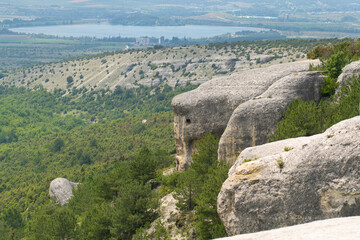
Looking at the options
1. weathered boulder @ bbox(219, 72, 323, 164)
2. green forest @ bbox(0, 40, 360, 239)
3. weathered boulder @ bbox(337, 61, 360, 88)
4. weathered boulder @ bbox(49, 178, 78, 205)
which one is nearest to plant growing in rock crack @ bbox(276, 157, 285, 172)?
green forest @ bbox(0, 40, 360, 239)

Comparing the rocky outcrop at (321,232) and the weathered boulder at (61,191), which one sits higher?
the rocky outcrop at (321,232)

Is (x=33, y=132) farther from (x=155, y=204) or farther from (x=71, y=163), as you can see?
(x=155, y=204)

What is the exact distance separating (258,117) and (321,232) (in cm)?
1796

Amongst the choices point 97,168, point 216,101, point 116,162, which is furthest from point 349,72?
point 97,168

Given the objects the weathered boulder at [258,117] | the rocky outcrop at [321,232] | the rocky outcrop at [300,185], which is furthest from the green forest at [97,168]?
the rocky outcrop at [321,232]

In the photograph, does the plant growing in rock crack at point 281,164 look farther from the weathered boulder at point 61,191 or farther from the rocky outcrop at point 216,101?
the weathered boulder at point 61,191

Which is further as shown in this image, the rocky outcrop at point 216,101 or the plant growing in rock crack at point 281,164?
the rocky outcrop at point 216,101

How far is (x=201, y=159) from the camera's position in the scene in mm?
36500

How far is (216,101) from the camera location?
38938 millimetres

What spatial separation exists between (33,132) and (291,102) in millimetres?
142645

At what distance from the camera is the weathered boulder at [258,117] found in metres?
30.9

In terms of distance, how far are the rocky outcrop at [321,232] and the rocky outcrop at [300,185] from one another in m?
3.52

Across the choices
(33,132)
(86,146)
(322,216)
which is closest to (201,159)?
(322,216)

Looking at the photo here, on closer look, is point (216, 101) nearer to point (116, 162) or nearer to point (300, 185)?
point (300, 185)
